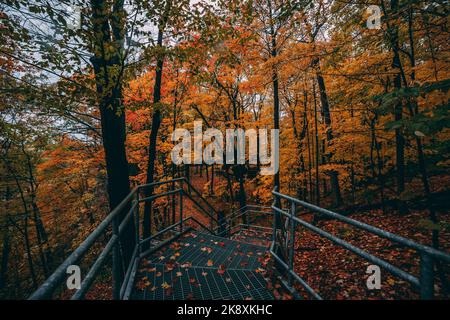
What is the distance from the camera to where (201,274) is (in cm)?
362

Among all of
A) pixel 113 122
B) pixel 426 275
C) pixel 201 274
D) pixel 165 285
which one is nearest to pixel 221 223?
pixel 201 274

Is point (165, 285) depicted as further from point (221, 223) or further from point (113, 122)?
point (221, 223)

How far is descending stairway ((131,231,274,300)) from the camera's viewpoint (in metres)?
3.09

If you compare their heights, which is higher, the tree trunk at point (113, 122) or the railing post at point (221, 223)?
the tree trunk at point (113, 122)

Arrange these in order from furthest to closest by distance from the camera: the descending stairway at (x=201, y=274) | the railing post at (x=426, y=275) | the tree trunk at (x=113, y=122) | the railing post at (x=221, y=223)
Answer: the railing post at (x=221, y=223) < the tree trunk at (x=113, y=122) < the descending stairway at (x=201, y=274) < the railing post at (x=426, y=275)

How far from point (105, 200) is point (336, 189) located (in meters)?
14.0

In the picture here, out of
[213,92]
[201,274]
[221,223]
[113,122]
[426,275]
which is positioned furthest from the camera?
[213,92]

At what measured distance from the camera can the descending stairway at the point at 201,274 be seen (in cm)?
309

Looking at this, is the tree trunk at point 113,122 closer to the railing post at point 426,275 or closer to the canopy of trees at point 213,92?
the canopy of trees at point 213,92

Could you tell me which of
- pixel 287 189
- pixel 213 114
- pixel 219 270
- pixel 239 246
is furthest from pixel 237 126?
pixel 219 270

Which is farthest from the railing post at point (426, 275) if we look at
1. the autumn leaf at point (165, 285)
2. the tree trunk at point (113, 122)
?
the tree trunk at point (113, 122)

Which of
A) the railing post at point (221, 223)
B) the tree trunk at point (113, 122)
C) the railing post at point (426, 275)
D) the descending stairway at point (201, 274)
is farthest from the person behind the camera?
the railing post at point (221, 223)

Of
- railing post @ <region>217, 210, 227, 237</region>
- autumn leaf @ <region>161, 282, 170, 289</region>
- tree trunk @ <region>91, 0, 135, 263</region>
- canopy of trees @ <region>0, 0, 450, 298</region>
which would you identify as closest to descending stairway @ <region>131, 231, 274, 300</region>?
autumn leaf @ <region>161, 282, 170, 289</region>

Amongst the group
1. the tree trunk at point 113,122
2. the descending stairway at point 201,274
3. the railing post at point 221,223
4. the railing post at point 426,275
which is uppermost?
the tree trunk at point 113,122
